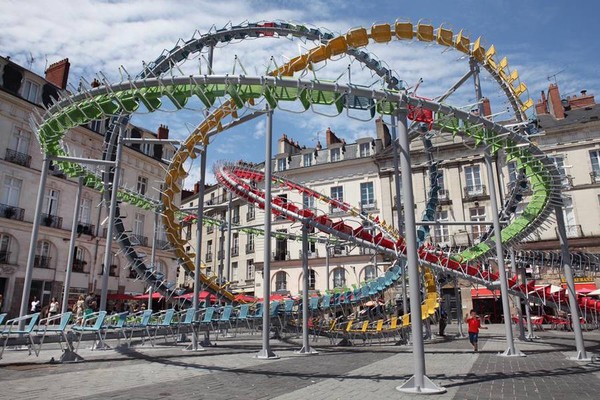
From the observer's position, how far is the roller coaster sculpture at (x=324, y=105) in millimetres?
10055

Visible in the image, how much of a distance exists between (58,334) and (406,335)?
13.0 metres

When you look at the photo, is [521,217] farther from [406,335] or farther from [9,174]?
[9,174]

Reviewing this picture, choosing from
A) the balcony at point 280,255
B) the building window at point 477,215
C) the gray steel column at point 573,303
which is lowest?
the gray steel column at point 573,303

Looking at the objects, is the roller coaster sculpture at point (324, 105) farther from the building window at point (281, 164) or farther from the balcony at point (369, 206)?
the building window at point (281, 164)

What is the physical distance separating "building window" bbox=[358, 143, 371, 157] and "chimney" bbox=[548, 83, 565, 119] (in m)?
16.5

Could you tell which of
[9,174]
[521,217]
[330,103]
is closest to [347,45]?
[330,103]

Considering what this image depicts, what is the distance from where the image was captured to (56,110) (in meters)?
14.0

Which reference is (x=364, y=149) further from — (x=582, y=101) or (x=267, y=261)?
(x=267, y=261)

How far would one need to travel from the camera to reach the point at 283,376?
30.8 feet

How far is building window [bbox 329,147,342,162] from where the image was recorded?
4512 cm

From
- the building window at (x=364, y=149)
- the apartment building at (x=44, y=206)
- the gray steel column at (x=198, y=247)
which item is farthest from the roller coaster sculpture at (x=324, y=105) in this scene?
the building window at (x=364, y=149)

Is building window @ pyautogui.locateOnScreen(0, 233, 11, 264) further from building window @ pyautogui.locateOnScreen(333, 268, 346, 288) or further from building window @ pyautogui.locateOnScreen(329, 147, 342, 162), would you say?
building window @ pyautogui.locateOnScreen(329, 147, 342, 162)

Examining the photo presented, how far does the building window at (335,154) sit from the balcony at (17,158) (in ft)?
88.8

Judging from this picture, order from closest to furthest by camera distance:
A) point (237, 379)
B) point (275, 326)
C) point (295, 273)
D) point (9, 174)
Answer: point (237, 379), point (275, 326), point (9, 174), point (295, 273)
